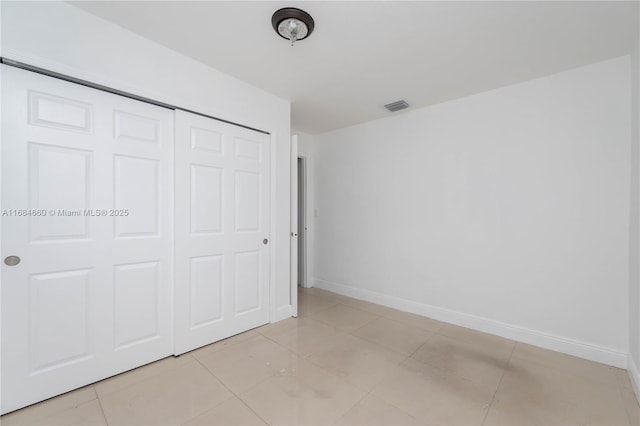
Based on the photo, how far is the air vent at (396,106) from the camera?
127 inches

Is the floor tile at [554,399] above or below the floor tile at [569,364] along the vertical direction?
above

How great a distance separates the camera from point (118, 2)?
176 cm

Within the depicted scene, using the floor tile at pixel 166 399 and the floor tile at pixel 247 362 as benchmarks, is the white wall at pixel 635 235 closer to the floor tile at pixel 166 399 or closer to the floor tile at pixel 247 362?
the floor tile at pixel 247 362

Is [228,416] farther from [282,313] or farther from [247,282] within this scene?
[282,313]

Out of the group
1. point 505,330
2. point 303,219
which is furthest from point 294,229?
point 505,330

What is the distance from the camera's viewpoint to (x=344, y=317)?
3289mm

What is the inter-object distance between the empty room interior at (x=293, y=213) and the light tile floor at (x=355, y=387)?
19mm

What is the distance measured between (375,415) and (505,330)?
1915 millimetres

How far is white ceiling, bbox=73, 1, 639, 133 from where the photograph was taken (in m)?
1.78

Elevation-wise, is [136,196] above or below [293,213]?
above

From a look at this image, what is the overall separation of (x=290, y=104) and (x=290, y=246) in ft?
5.67

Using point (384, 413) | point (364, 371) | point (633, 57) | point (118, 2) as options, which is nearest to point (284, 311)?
point (364, 371)

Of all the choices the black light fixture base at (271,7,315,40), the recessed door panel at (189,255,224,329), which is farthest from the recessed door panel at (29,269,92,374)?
the black light fixture base at (271,7,315,40)

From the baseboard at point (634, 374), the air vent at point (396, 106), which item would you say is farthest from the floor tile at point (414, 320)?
the air vent at point (396, 106)
